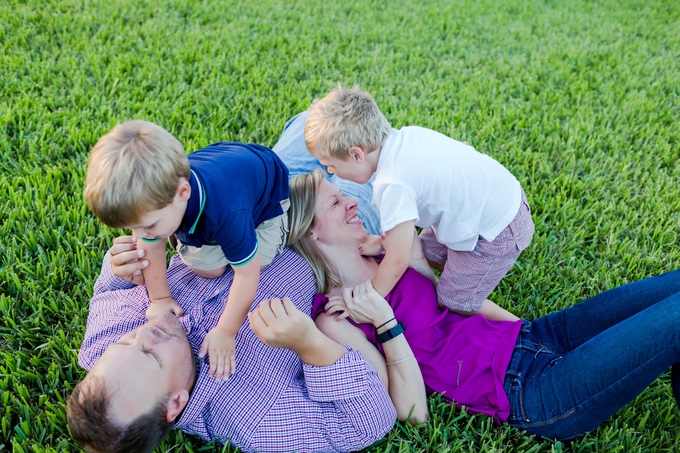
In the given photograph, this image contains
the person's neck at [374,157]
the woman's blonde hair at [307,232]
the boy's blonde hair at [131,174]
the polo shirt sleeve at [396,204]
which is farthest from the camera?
the woman's blonde hair at [307,232]

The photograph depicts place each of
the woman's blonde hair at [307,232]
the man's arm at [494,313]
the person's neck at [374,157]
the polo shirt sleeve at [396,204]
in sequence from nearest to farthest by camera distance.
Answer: the polo shirt sleeve at [396,204] < the person's neck at [374,157] < the woman's blonde hair at [307,232] < the man's arm at [494,313]

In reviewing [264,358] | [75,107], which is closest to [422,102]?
[75,107]

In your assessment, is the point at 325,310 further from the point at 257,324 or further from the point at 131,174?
the point at 131,174

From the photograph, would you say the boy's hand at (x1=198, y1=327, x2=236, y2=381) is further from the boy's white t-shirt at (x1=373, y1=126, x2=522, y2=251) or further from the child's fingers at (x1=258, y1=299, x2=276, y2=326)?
the boy's white t-shirt at (x1=373, y1=126, x2=522, y2=251)

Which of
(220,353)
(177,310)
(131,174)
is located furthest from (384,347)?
(131,174)

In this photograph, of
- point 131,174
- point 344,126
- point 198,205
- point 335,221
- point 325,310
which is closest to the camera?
point 131,174

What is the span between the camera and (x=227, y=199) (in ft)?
6.88

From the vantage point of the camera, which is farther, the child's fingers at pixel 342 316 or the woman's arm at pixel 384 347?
the child's fingers at pixel 342 316

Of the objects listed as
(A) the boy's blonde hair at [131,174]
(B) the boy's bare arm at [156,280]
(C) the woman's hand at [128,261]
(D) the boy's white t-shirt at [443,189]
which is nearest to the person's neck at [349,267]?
(D) the boy's white t-shirt at [443,189]

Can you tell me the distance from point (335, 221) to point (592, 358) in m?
1.38

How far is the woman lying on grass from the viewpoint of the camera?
2160 mm

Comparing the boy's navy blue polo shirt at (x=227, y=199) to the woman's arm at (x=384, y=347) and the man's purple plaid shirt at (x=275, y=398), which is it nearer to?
the man's purple plaid shirt at (x=275, y=398)

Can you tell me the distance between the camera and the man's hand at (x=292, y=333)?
2133 millimetres

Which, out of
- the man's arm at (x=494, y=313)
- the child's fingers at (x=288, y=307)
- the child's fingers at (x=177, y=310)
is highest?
the child's fingers at (x=288, y=307)
